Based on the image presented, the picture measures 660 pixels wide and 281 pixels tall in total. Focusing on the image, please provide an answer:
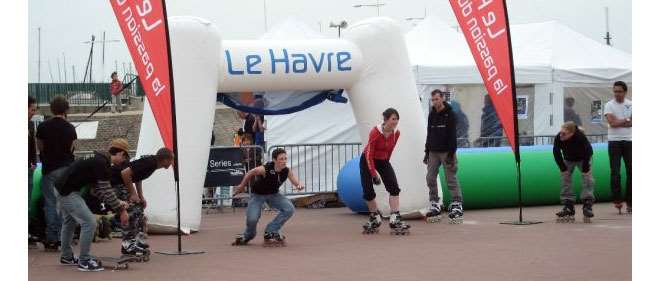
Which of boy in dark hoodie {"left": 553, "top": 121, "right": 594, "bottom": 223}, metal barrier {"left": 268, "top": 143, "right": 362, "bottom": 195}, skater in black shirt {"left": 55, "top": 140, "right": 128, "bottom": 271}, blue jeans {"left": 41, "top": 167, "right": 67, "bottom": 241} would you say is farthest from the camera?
metal barrier {"left": 268, "top": 143, "right": 362, "bottom": 195}

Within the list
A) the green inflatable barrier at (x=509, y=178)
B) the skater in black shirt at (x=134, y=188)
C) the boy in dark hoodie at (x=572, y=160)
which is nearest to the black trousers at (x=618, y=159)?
the boy in dark hoodie at (x=572, y=160)

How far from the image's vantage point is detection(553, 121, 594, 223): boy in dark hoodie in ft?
45.7

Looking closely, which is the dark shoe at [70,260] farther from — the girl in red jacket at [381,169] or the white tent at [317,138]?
the white tent at [317,138]

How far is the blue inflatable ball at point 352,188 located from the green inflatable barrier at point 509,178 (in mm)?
1264

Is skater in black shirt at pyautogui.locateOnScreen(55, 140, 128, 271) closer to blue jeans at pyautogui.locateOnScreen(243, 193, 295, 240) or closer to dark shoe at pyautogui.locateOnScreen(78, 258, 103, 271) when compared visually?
dark shoe at pyautogui.locateOnScreen(78, 258, 103, 271)

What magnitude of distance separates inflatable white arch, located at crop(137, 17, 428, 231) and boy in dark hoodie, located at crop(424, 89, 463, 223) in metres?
0.42

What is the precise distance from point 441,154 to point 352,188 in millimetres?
1791

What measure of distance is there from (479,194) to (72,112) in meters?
34.0

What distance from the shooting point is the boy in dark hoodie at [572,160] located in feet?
45.7

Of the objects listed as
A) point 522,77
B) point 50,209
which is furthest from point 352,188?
point 522,77

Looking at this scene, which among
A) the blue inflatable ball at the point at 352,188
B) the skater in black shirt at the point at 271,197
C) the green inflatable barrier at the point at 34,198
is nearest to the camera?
the skater in black shirt at the point at 271,197

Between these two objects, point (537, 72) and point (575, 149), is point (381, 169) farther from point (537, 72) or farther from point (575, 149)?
point (537, 72)

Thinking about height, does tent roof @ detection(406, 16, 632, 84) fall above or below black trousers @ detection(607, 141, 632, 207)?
above

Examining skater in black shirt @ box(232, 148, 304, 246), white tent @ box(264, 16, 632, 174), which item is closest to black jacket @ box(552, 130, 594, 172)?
skater in black shirt @ box(232, 148, 304, 246)
